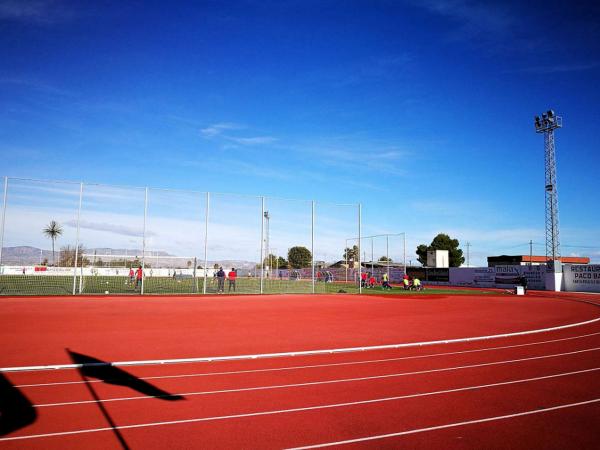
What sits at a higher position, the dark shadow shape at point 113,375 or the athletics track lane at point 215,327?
the dark shadow shape at point 113,375

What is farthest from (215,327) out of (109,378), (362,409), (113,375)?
(362,409)

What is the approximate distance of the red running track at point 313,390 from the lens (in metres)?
5.02

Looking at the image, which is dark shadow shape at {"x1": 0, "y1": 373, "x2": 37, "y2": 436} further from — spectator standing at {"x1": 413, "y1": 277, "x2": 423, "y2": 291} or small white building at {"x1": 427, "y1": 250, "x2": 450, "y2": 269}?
small white building at {"x1": 427, "y1": 250, "x2": 450, "y2": 269}

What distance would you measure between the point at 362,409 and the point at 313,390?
117 cm

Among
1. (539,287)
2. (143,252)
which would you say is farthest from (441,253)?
(143,252)

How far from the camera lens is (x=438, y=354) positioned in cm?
1007

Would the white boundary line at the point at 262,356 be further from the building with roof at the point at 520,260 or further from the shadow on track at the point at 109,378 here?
the building with roof at the point at 520,260

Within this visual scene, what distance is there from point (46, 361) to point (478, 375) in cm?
866

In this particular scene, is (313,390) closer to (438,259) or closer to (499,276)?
(499,276)

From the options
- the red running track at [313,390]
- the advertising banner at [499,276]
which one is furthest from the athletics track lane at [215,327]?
the advertising banner at [499,276]

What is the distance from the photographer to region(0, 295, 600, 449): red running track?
5.02 metres

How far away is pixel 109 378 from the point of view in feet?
24.8

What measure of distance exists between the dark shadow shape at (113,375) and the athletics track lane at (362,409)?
10.0 inches

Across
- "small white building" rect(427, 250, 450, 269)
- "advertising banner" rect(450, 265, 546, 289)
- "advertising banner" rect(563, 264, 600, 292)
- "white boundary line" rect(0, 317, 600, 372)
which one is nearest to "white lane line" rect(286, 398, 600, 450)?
"white boundary line" rect(0, 317, 600, 372)
